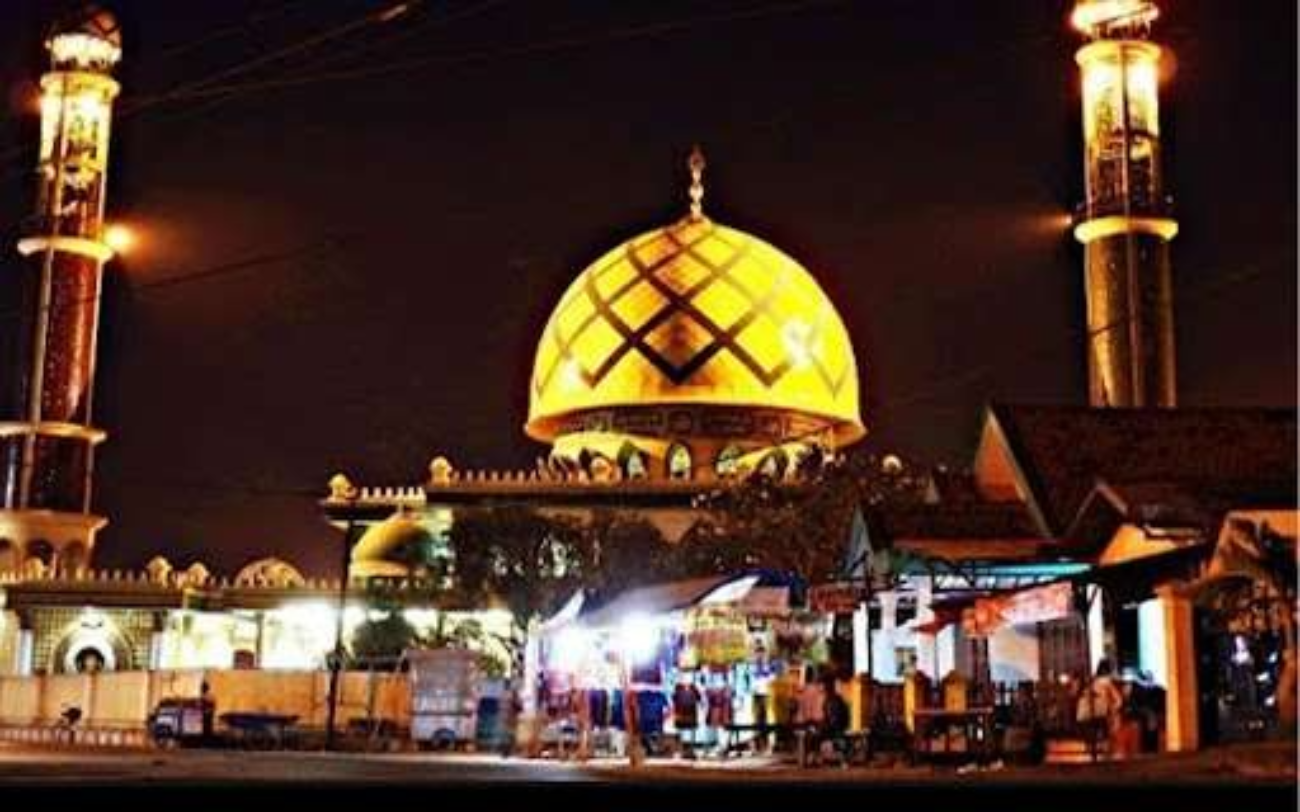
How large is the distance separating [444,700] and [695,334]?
2531 centimetres

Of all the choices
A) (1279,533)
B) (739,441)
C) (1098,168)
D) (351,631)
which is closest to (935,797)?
(1279,533)

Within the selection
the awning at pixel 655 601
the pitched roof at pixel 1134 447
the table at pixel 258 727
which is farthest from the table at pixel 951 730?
the table at pixel 258 727

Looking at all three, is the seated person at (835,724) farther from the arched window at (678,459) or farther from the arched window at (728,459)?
the arched window at (678,459)

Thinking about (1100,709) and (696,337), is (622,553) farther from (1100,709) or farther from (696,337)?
(1100,709)

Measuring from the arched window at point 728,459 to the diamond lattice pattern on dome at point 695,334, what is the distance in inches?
51.5

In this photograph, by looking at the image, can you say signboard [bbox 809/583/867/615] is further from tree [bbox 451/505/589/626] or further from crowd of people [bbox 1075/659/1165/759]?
tree [bbox 451/505/589/626]

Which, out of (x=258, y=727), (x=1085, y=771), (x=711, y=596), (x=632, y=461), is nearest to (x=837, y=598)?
(x=711, y=596)

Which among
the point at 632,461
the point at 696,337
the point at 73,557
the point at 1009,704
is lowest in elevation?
the point at 1009,704

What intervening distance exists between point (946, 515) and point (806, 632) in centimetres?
210

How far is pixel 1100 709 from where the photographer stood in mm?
15828

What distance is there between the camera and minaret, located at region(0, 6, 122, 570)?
1845 inches

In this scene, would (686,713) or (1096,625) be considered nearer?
(1096,625)

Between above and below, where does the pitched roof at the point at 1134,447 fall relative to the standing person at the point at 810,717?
above

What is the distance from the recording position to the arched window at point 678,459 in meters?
49.4
